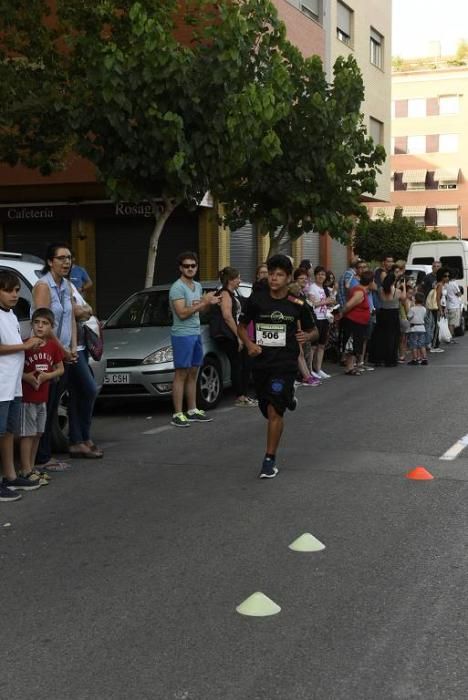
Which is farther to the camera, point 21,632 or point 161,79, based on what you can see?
point 161,79

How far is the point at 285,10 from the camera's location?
85.0 ft

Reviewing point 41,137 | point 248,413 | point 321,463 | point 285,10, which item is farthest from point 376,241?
point 321,463

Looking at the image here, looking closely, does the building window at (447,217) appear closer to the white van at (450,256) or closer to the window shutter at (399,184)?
the window shutter at (399,184)

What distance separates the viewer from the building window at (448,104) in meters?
65.1

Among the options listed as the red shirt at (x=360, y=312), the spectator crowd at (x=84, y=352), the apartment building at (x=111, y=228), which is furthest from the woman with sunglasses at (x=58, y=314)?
the apartment building at (x=111, y=228)

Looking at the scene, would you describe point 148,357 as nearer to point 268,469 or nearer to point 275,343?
point 275,343

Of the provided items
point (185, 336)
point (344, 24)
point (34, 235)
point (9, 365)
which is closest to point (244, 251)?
point (34, 235)

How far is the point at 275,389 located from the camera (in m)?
7.48

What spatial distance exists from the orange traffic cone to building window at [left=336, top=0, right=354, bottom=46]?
84.0 feet

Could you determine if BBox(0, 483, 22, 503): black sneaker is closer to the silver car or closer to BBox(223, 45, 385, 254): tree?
the silver car

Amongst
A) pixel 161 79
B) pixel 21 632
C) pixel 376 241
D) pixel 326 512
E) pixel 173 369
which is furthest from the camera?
pixel 376 241

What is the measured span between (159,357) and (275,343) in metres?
3.60

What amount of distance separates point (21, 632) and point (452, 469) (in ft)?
Answer: 14.5

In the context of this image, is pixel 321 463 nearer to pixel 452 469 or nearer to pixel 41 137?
pixel 452 469
